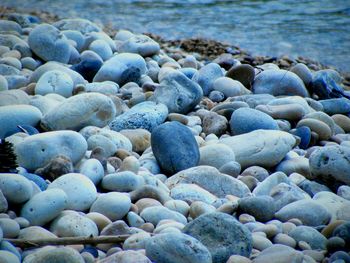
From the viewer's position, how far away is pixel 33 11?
916 cm

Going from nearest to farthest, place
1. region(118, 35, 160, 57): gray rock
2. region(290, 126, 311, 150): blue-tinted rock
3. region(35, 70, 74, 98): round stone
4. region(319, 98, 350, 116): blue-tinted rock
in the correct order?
region(290, 126, 311, 150): blue-tinted rock < region(35, 70, 74, 98): round stone < region(319, 98, 350, 116): blue-tinted rock < region(118, 35, 160, 57): gray rock

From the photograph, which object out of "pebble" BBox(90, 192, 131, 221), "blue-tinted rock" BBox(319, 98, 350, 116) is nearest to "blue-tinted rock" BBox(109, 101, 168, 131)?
"pebble" BBox(90, 192, 131, 221)

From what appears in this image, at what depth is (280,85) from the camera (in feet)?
16.9

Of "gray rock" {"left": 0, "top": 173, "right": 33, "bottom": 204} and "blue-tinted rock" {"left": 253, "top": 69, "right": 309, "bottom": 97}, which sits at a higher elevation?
"gray rock" {"left": 0, "top": 173, "right": 33, "bottom": 204}

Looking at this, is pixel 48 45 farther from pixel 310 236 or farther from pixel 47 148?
pixel 310 236

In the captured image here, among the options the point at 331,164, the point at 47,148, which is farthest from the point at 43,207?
the point at 331,164

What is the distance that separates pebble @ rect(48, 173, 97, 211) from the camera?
3.00 m

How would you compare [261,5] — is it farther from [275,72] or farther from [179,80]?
[179,80]

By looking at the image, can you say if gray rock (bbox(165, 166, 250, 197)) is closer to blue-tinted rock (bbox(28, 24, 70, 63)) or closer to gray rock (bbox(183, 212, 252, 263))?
gray rock (bbox(183, 212, 252, 263))

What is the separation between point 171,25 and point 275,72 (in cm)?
367

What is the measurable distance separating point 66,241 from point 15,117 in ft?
4.79

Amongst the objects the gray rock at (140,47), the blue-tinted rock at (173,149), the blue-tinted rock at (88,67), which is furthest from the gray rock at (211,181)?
the gray rock at (140,47)

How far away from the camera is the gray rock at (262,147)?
12.8ft

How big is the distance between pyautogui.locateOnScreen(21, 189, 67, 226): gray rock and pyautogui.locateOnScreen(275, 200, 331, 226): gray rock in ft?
3.51
